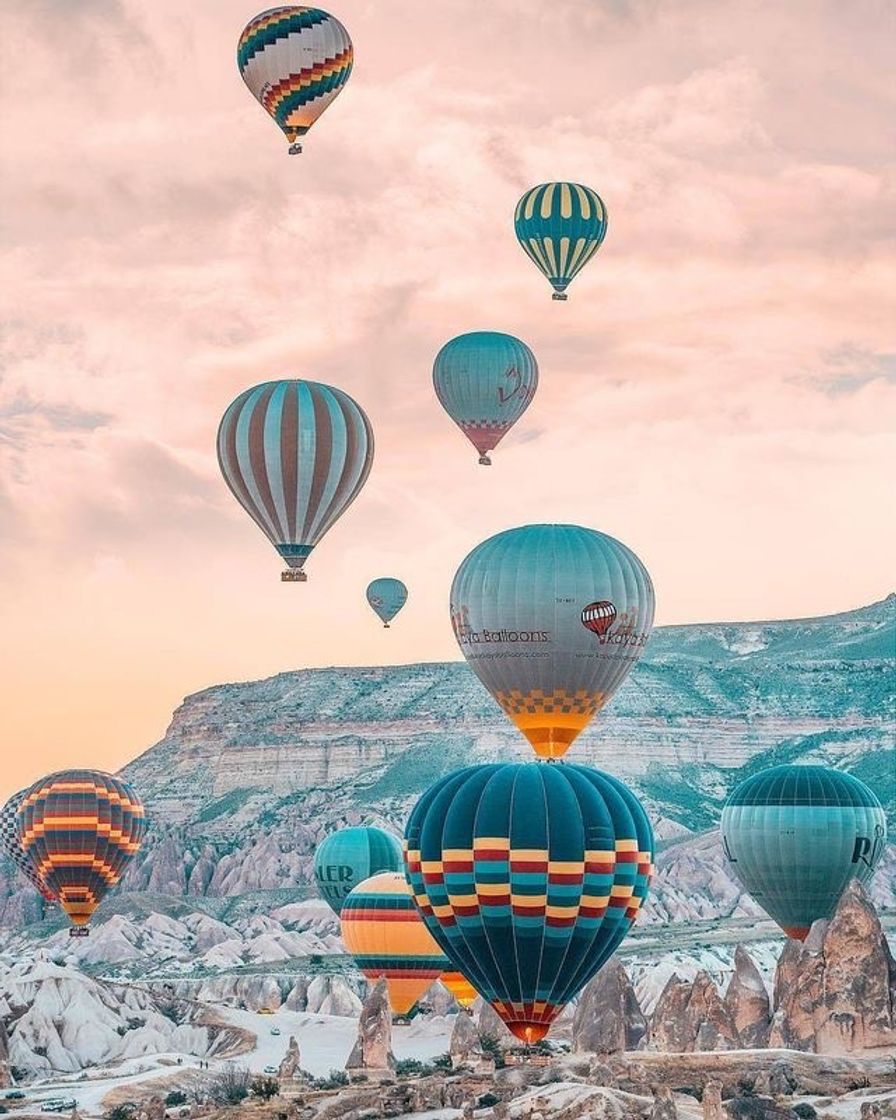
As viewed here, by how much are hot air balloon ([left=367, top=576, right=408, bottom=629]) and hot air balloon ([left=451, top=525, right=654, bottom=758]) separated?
69.5m

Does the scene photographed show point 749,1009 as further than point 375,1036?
No

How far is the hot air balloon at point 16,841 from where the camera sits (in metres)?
125

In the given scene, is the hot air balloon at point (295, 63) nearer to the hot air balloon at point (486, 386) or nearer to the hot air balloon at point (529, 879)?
the hot air balloon at point (486, 386)

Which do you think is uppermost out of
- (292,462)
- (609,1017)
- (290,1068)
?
(292,462)

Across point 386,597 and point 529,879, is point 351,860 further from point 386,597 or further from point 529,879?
point 529,879

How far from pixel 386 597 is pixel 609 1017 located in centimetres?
7439

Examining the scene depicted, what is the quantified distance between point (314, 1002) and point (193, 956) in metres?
36.4

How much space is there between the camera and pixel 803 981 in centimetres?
8112

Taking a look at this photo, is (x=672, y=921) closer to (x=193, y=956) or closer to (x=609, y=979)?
(x=193, y=956)

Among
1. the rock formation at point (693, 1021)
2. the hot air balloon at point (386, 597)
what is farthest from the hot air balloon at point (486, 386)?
the hot air balloon at point (386, 597)

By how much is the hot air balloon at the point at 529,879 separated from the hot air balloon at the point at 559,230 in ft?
121

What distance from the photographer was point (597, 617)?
8681 cm

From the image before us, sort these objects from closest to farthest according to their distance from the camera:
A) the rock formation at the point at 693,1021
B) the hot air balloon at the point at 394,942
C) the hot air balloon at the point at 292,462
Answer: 1. the rock formation at the point at 693,1021
2. the hot air balloon at the point at 292,462
3. the hot air balloon at the point at 394,942

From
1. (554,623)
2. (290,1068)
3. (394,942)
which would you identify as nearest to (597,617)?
(554,623)
